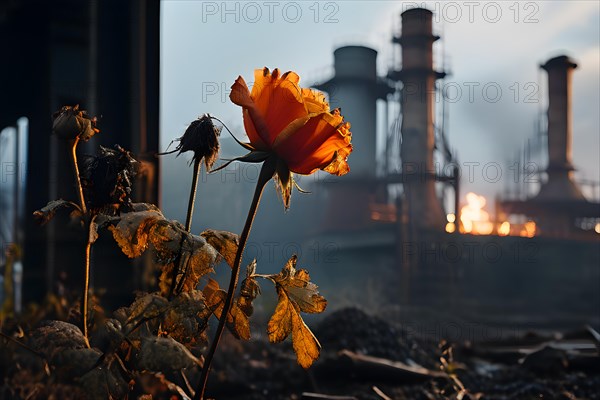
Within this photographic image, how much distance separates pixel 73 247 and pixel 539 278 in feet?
79.6

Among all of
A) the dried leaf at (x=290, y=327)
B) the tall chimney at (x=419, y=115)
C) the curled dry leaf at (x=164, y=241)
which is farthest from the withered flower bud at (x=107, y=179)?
the tall chimney at (x=419, y=115)

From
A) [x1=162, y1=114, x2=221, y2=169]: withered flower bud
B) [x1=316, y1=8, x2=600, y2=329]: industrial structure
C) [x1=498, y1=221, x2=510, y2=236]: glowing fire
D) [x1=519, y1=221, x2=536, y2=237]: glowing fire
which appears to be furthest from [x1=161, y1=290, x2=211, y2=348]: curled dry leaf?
[x1=519, y1=221, x2=536, y2=237]: glowing fire


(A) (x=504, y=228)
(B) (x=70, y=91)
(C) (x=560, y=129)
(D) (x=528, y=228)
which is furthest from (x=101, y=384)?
(D) (x=528, y=228)

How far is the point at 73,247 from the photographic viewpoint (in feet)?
14.4

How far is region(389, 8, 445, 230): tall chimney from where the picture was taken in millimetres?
24500

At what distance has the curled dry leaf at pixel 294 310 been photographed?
1.25 metres

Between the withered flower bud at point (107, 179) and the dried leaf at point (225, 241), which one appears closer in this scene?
the withered flower bud at point (107, 179)

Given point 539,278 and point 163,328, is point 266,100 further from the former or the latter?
point 539,278

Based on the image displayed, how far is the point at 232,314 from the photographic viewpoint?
134 centimetres

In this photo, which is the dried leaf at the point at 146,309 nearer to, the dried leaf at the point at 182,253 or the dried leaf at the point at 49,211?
the dried leaf at the point at 182,253

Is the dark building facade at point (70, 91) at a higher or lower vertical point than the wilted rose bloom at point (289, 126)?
higher

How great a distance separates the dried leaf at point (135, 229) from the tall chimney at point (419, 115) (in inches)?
935

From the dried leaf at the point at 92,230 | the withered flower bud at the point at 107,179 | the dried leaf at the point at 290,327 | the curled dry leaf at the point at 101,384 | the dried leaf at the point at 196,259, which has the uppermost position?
the withered flower bud at the point at 107,179

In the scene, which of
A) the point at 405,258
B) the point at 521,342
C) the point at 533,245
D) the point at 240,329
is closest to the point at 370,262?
the point at 405,258
